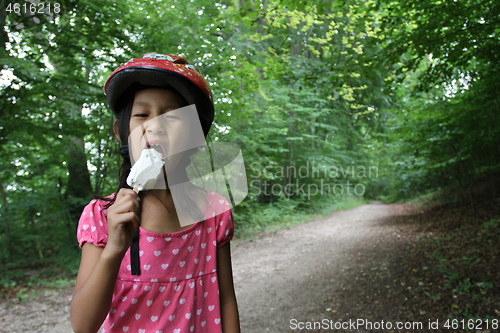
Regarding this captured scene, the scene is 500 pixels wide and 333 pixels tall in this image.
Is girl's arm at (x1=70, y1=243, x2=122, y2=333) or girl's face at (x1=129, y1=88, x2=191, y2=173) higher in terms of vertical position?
girl's face at (x1=129, y1=88, x2=191, y2=173)

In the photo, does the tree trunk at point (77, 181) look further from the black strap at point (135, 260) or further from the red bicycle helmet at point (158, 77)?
the black strap at point (135, 260)

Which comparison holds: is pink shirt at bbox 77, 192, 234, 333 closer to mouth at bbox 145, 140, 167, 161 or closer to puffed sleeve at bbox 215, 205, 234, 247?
puffed sleeve at bbox 215, 205, 234, 247

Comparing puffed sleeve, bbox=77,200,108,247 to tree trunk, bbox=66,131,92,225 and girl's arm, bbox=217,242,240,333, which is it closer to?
girl's arm, bbox=217,242,240,333

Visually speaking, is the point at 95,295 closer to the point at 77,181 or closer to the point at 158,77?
the point at 158,77

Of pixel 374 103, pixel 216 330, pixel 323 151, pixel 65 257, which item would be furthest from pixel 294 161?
pixel 216 330

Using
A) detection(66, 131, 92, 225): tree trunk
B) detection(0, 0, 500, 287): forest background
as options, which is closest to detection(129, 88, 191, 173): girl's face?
detection(0, 0, 500, 287): forest background

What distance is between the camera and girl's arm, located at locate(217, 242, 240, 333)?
1298mm

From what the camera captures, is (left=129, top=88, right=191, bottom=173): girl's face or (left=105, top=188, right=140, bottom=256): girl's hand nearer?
(left=105, top=188, right=140, bottom=256): girl's hand

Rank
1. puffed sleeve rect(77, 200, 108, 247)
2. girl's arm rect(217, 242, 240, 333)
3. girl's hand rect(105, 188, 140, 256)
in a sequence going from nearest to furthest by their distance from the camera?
girl's hand rect(105, 188, 140, 256), puffed sleeve rect(77, 200, 108, 247), girl's arm rect(217, 242, 240, 333)

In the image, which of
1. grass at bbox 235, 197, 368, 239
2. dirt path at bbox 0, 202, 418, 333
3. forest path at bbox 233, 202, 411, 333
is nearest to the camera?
dirt path at bbox 0, 202, 418, 333

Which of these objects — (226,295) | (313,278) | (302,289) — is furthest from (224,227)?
(313,278)

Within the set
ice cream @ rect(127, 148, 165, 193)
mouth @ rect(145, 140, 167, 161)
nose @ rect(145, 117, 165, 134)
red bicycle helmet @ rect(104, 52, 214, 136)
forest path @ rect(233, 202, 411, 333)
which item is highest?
red bicycle helmet @ rect(104, 52, 214, 136)

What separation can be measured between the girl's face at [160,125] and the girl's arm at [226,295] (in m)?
0.45

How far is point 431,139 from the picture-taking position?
7781 mm
